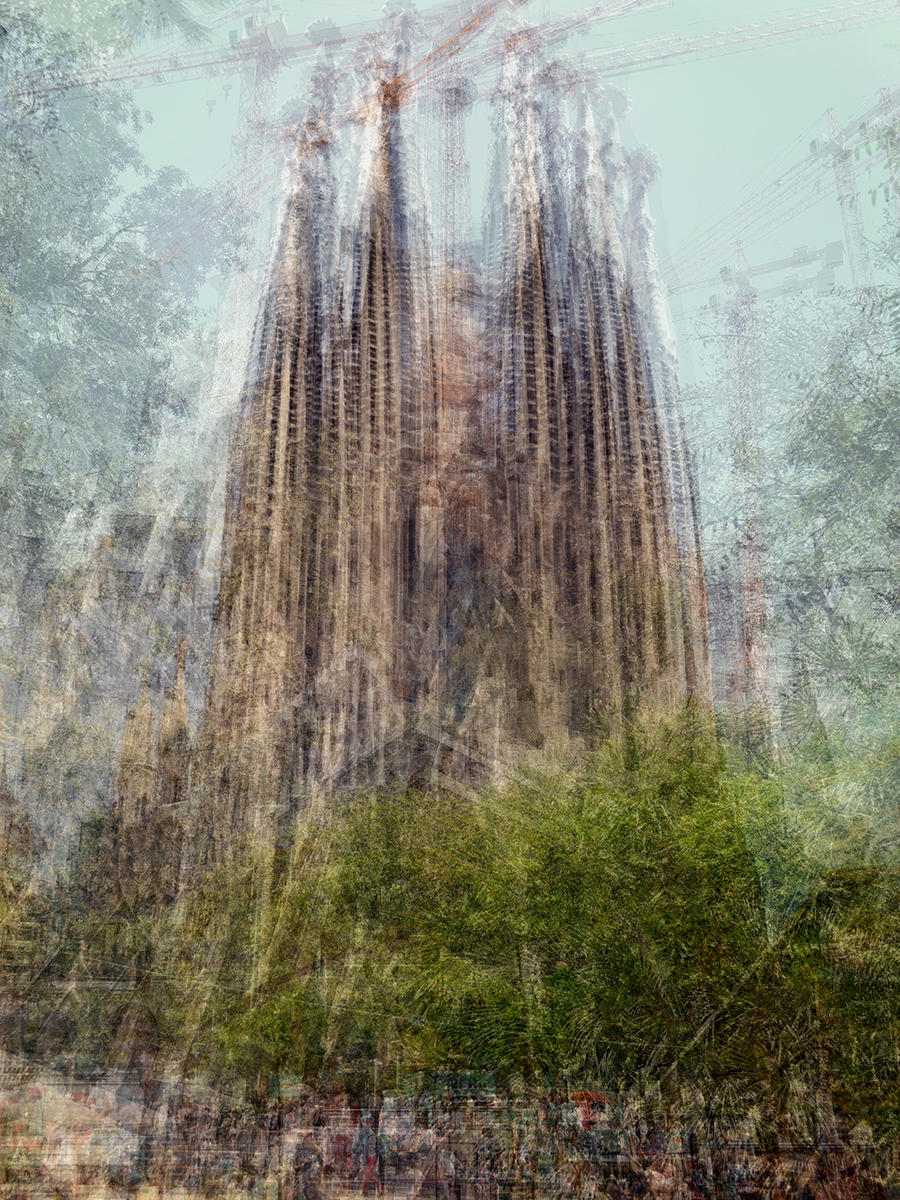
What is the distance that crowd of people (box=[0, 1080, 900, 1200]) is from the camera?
582 cm

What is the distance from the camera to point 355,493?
38.1ft

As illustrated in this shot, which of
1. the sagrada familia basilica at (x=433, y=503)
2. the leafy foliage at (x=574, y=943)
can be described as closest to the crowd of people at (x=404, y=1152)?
the leafy foliage at (x=574, y=943)

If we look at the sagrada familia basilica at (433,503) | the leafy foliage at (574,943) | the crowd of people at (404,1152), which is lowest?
the crowd of people at (404,1152)

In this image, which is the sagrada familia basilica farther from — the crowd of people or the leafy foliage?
the crowd of people

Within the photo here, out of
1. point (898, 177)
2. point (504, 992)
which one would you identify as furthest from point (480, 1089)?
point (898, 177)

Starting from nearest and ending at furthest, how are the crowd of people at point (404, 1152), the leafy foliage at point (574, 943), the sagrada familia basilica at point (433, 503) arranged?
the crowd of people at point (404, 1152)
the leafy foliage at point (574, 943)
the sagrada familia basilica at point (433, 503)

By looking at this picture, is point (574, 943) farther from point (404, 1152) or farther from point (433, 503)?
point (433, 503)

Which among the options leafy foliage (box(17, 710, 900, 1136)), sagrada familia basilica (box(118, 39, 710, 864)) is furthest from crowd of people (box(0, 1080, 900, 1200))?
sagrada familia basilica (box(118, 39, 710, 864))

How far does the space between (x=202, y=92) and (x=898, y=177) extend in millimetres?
11142

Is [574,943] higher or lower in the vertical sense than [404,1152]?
higher

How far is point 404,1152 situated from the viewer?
653 cm

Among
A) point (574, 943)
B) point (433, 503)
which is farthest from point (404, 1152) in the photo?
point (433, 503)

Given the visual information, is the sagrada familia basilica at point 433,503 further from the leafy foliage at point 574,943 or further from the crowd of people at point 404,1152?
the crowd of people at point 404,1152

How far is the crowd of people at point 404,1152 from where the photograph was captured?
582 cm
